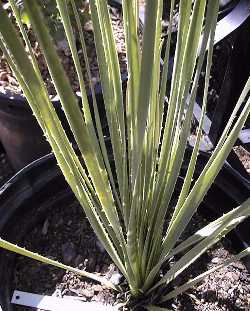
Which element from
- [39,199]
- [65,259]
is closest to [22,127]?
[39,199]

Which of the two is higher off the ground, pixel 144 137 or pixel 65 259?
pixel 144 137

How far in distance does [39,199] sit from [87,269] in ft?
0.56

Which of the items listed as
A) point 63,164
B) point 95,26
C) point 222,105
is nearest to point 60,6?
point 95,26

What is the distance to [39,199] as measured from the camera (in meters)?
0.96

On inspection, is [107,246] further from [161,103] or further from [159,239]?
[161,103]

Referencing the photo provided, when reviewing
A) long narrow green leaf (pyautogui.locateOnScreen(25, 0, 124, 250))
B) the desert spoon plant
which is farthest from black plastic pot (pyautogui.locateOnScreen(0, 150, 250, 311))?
long narrow green leaf (pyautogui.locateOnScreen(25, 0, 124, 250))

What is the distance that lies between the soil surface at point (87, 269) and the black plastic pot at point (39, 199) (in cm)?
2

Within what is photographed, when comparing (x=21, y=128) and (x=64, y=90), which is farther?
(x=21, y=128)

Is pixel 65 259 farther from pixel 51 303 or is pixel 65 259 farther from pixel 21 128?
pixel 21 128

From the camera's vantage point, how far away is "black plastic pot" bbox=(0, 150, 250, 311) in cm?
89

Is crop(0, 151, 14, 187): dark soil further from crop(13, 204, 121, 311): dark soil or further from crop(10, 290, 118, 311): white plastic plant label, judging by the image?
crop(10, 290, 118, 311): white plastic plant label

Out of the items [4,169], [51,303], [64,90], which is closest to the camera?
[64,90]

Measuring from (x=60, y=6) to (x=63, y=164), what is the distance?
20 cm

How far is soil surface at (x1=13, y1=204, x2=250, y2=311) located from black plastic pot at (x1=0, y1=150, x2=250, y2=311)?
22 millimetres
